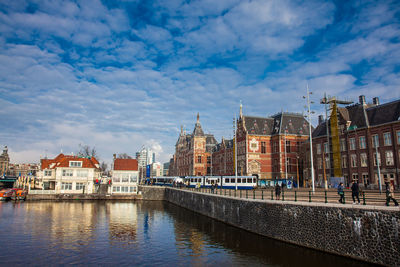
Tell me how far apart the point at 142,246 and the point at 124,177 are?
158 ft

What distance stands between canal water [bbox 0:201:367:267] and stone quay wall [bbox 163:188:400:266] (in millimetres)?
743

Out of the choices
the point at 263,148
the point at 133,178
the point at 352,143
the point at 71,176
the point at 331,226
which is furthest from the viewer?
the point at 263,148

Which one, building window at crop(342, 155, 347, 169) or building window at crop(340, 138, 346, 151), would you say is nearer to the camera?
building window at crop(342, 155, 347, 169)

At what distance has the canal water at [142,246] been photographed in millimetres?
19070

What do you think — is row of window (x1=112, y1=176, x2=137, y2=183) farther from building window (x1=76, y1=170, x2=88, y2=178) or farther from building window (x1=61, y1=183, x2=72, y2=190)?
building window (x1=61, y1=183, x2=72, y2=190)

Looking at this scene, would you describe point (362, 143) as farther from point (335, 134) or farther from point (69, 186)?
point (69, 186)

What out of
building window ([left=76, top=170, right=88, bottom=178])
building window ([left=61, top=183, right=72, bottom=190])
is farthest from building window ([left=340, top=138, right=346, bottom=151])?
building window ([left=61, top=183, right=72, bottom=190])

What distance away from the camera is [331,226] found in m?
19.2

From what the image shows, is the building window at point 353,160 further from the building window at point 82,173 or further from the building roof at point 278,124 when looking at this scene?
the building window at point 82,173

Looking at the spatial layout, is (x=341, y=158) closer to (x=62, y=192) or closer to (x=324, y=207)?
(x=324, y=207)

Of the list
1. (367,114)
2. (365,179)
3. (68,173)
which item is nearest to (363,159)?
(365,179)

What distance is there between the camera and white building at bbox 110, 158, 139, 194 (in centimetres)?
6906

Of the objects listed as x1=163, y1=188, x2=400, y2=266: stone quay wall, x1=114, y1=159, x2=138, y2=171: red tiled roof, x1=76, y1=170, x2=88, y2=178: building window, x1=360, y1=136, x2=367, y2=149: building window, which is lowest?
x1=163, y1=188, x2=400, y2=266: stone quay wall

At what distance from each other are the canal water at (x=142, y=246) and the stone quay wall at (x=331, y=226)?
0.74 metres
